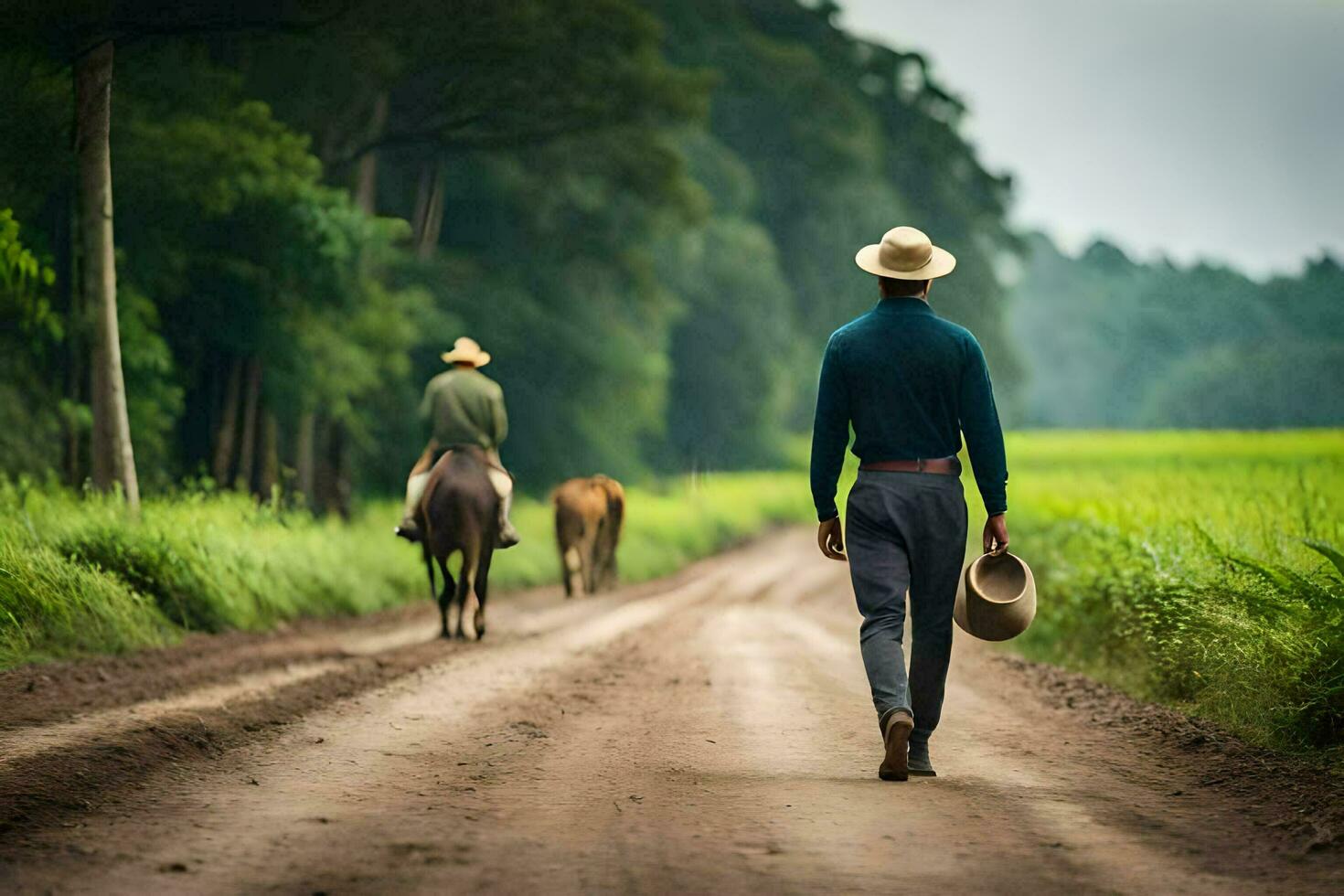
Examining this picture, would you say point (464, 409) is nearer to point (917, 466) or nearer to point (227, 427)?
point (227, 427)

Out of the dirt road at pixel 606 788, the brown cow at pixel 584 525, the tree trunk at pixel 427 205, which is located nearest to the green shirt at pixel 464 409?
the dirt road at pixel 606 788

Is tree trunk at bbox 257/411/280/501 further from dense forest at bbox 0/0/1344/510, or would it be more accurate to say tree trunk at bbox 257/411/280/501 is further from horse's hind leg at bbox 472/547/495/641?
horse's hind leg at bbox 472/547/495/641

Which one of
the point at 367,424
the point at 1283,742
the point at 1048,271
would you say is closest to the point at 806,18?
the point at 367,424

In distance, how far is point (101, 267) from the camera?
48.1ft

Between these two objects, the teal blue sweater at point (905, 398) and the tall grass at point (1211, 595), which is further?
the tall grass at point (1211, 595)

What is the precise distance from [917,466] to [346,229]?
12.5m

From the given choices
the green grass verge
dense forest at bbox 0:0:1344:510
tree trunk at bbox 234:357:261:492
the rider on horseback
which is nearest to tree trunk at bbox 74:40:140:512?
dense forest at bbox 0:0:1344:510

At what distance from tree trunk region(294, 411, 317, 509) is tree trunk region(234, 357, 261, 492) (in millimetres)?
2012

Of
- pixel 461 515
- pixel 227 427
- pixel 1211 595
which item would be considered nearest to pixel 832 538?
pixel 1211 595

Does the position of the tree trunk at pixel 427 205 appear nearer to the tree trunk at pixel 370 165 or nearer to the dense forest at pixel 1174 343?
the tree trunk at pixel 370 165

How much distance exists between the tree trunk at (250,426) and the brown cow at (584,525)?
3.87 m

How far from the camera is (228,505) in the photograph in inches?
648

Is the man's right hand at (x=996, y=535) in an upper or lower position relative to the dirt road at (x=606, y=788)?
upper

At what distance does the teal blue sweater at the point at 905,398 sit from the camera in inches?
258
